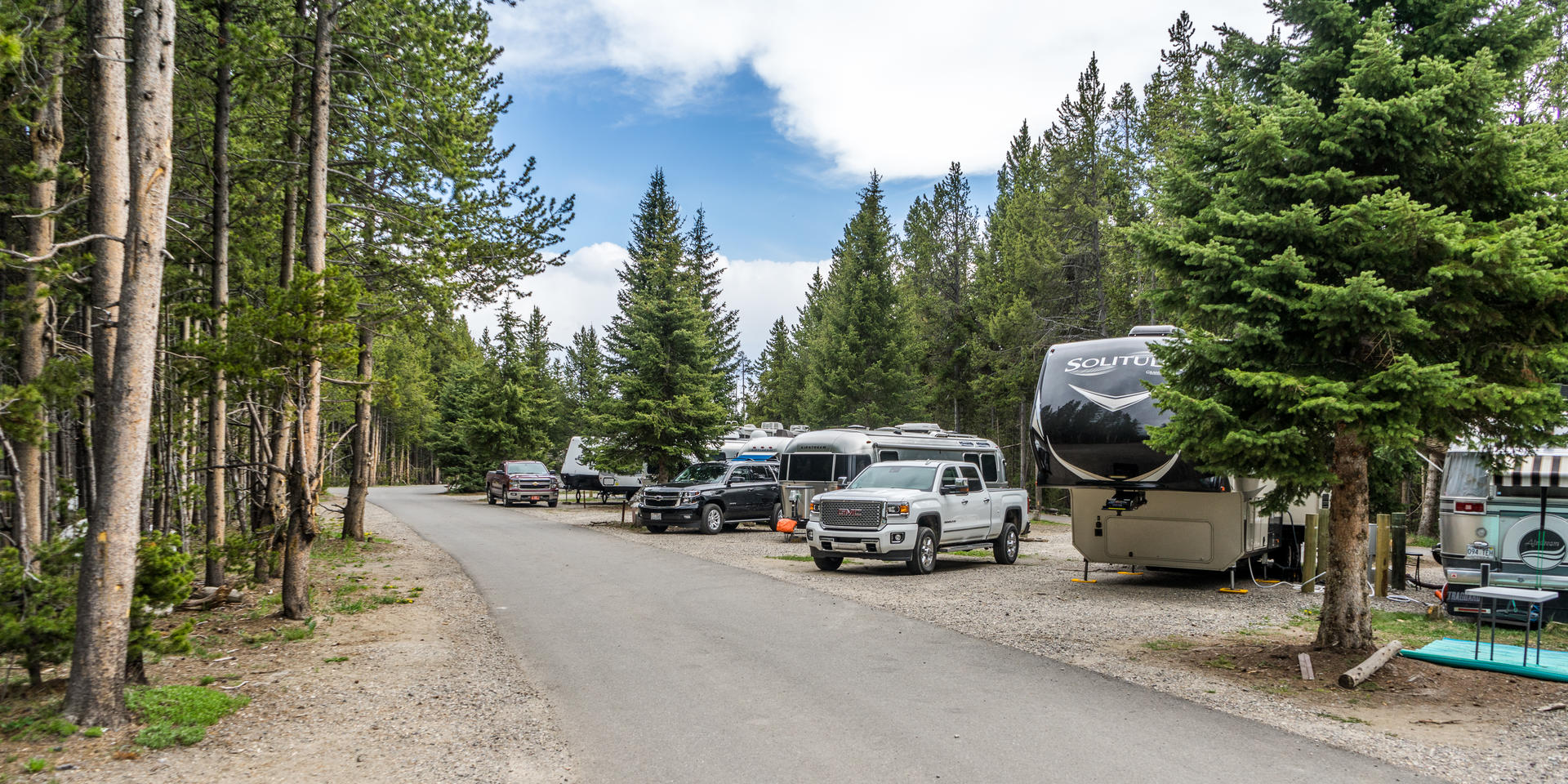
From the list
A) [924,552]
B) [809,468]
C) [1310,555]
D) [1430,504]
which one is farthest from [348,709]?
[1430,504]

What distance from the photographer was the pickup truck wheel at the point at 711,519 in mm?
23609

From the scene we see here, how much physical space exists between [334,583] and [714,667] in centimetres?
762

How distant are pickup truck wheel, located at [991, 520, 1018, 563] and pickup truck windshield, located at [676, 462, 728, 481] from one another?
8.81 metres

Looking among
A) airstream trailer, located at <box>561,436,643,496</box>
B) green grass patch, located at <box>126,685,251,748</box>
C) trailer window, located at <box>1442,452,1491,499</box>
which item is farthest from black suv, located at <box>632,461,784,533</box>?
green grass patch, located at <box>126,685,251,748</box>

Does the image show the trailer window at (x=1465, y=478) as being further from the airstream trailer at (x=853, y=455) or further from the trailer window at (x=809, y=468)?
the trailer window at (x=809, y=468)

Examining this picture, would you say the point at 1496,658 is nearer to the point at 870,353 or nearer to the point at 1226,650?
the point at 1226,650

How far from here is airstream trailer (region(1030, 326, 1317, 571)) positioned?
12.7m

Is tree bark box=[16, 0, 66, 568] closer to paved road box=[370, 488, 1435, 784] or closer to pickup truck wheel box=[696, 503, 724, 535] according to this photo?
paved road box=[370, 488, 1435, 784]

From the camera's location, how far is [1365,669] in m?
7.66

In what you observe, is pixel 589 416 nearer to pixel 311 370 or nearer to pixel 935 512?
pixel 935 512

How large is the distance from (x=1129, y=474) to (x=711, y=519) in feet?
42.6

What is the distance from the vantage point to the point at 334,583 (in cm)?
1316

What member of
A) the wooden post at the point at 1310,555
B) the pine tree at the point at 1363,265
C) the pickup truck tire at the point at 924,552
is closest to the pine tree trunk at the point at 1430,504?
the wooden post at the point at 1310,555

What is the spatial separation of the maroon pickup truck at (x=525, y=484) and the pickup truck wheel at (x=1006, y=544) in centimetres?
2245
